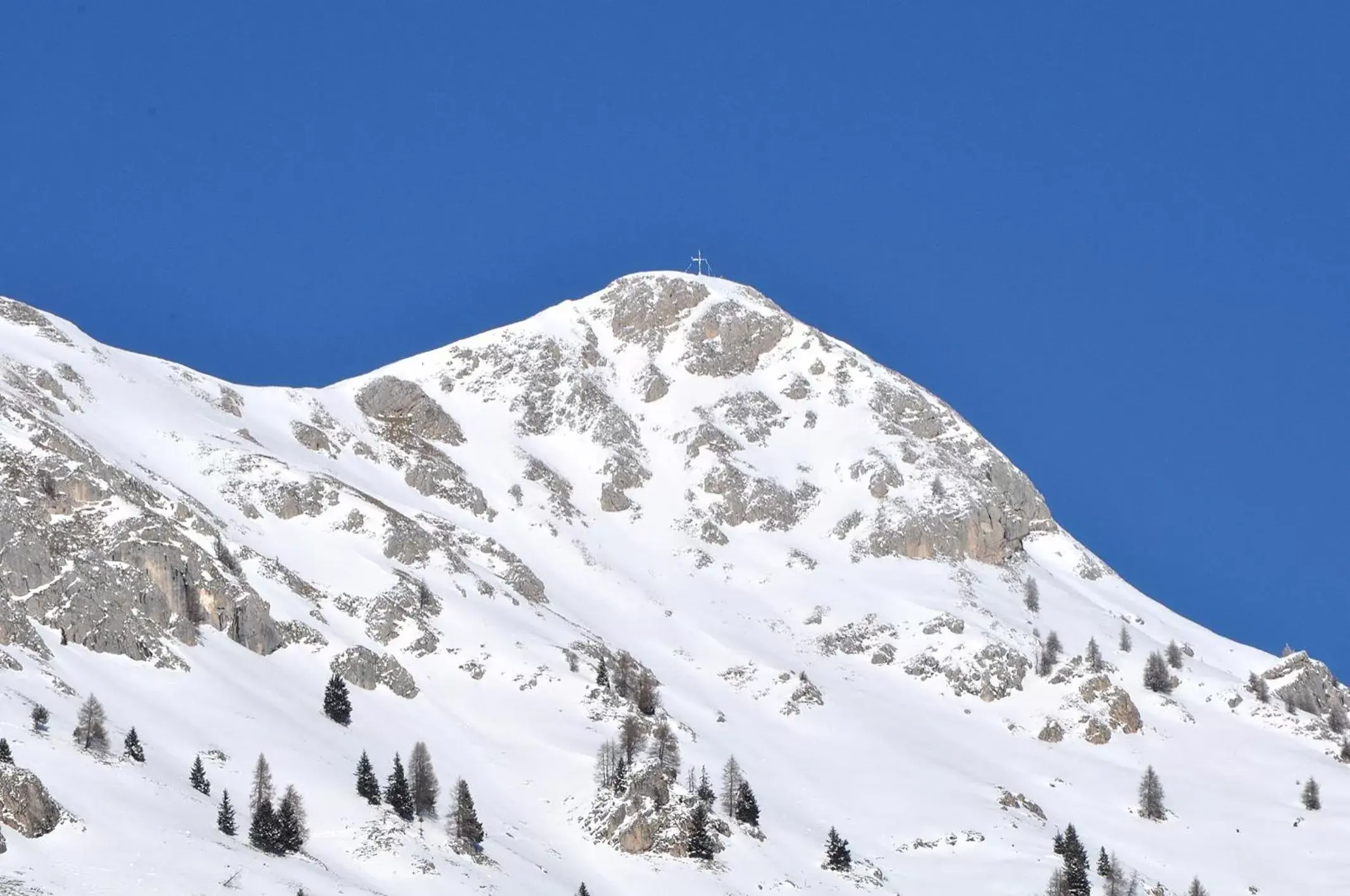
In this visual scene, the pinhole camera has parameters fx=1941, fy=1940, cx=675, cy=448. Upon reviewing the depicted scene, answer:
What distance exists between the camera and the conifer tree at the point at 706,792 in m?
135

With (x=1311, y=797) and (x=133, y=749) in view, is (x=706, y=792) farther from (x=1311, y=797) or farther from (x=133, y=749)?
(x=1311, y=797)

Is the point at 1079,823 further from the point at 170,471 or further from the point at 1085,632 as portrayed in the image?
the point at 170,471

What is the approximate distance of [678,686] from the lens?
551 ft

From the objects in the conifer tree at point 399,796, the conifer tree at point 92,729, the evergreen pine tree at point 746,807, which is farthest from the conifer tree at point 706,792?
the conifer tree at point 92,729

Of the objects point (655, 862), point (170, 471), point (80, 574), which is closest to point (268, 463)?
point (170, 471)

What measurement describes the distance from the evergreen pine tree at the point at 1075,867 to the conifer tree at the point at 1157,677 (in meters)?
41.3

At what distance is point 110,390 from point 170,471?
17980 mm

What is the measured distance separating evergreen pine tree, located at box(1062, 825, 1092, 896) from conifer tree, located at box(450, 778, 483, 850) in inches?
1553

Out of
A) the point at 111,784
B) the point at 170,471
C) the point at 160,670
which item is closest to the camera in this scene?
the point at 111,784

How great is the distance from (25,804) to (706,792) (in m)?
51.7

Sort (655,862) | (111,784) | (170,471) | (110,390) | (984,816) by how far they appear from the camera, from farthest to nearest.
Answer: (110,390)
(170,471)
(984,816)
(655,862)
(111,784)

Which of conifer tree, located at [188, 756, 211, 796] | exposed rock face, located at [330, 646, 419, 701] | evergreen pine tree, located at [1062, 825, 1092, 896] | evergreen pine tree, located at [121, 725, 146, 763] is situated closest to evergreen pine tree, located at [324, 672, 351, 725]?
exposed rock face, located at [330, 646, 419, 701]

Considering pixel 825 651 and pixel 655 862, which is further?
pixel 825 651

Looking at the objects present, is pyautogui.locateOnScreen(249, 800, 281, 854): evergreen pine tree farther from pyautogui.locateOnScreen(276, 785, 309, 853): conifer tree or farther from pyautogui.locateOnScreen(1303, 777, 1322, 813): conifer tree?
pyautogui.locateOnScreen(1303, 777, 1322, 813): conifer tree
